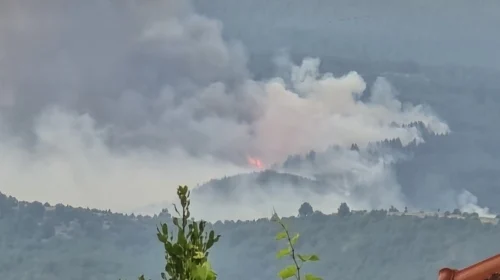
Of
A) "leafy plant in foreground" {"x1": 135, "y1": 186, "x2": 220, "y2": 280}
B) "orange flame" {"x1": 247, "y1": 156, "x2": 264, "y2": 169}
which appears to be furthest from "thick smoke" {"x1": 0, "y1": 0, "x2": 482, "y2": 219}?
"leafy plant in foreground" {"x1": 135, "y1": 186, "x2": 220, "y2": 280}

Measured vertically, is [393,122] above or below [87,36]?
below

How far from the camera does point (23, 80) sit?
6.41 feet

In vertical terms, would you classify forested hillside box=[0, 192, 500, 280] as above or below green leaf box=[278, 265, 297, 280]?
above

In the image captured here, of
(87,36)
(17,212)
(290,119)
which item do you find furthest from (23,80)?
(290,119)

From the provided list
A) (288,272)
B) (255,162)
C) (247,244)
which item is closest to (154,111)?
(255,162)

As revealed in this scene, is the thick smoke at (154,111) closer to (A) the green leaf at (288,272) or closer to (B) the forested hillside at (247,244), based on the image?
(B) the forested hillside at (247,244)

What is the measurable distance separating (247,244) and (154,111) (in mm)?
381

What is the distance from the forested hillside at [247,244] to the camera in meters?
1.85

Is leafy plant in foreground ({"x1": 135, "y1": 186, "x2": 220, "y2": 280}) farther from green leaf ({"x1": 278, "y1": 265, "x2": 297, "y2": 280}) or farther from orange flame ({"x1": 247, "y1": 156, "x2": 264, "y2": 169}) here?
orange flame ({"x1": 247, "y1": 156, "x2": 264, "y2": 169})

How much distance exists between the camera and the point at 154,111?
1.91 m

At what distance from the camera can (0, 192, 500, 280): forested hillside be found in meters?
1.85

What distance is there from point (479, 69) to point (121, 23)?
857 millimetres

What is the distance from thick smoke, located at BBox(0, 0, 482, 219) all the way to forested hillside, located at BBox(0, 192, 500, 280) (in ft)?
0.13

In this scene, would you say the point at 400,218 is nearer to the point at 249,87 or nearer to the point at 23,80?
the point at 249,87
